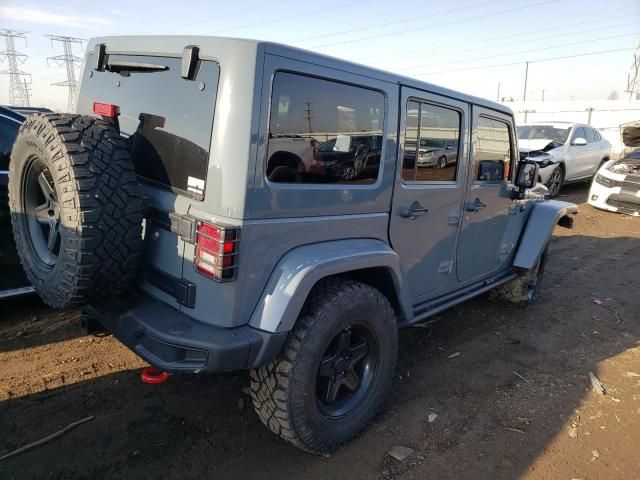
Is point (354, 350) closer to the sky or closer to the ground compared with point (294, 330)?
closer to the ground

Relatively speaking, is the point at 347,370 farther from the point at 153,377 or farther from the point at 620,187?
the point at 620,187

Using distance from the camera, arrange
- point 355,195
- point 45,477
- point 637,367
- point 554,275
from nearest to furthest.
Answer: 1. point 45,477
2. point 355,195
3. point 637,367
4. point 554,275

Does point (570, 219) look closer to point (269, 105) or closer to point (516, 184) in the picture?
point (516, 184)

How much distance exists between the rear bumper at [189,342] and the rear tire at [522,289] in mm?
3363

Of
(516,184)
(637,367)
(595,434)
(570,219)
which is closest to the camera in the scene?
(595,434)

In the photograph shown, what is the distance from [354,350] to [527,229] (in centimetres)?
268

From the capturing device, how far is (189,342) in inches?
81.7

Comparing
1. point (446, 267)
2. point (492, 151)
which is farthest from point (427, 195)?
point (492, 151)

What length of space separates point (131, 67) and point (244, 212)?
48.7 inches

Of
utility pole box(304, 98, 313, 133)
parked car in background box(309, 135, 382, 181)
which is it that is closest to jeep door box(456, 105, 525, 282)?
parked car in background box(309, 135, 382, 181)

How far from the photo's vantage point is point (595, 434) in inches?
113

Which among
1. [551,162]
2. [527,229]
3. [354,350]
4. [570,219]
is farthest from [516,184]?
[551,162]

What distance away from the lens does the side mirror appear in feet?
13.3

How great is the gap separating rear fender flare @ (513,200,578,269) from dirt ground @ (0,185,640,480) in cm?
70
